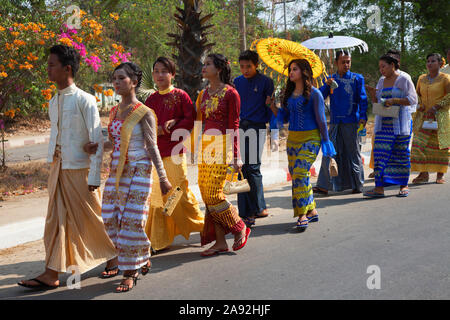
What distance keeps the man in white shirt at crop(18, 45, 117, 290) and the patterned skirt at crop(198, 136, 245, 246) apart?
1221mm

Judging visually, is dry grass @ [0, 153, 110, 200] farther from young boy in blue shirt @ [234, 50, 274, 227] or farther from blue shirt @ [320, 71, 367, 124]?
blue shirt @ [320, 71, 367, 124]

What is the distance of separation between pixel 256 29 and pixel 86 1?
890cm

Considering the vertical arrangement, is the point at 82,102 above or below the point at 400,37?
below

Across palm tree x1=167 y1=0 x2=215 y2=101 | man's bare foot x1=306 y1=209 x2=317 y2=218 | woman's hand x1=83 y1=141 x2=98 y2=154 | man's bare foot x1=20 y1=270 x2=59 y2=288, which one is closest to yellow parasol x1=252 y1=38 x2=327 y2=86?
man's bare foot x1=306 y1=209 x2=317 y2=218

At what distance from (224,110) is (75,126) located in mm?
1573

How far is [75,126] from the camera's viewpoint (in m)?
4.58

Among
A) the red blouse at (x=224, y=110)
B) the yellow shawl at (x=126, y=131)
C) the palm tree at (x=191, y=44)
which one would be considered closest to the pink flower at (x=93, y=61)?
the palm tree at (x=191, y=44)

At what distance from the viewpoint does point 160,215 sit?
18.3ft

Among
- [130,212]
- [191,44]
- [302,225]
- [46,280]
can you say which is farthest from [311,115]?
[191,44]

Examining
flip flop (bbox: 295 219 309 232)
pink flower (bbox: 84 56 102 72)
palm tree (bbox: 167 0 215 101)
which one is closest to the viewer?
flip flop (bbox: 295 219 309 232)

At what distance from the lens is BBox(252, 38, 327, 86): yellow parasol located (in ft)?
21.5

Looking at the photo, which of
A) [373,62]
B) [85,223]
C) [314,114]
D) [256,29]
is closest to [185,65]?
[314,114]

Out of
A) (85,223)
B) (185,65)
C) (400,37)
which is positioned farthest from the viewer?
(400,37)
